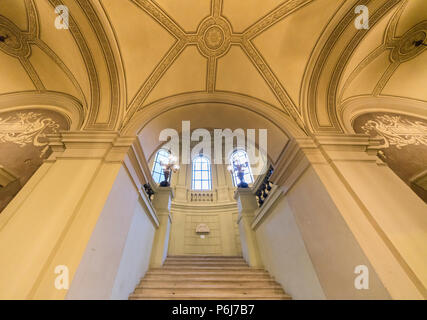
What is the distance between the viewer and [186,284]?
3371mm

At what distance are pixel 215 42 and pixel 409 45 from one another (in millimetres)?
4279

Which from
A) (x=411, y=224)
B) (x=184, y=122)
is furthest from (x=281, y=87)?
(x=411, y=224)

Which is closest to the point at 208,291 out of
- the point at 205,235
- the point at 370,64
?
the point at 205,235

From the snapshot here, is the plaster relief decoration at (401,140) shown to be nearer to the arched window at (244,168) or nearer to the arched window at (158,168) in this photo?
the arched window at (244,168)

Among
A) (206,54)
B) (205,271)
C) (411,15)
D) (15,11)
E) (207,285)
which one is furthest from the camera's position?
(205,271)

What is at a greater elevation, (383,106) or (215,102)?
(383,106)

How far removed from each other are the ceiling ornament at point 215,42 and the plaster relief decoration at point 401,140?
196cm

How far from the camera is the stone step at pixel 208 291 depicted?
9.85ft

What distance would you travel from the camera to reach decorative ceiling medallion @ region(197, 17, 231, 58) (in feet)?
10.2

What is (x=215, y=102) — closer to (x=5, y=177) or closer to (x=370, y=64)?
(x=370, y=64)

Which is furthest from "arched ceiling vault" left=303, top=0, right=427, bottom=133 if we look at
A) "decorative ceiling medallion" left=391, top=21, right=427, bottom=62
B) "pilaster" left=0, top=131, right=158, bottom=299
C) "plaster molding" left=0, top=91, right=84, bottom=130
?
"plaster molding" left=0, top=91, right=84, bottom=130

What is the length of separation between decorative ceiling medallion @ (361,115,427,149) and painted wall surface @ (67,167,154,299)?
5052 mm

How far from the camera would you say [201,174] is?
9.60m

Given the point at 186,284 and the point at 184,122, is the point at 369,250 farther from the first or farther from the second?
the point at 184,122
